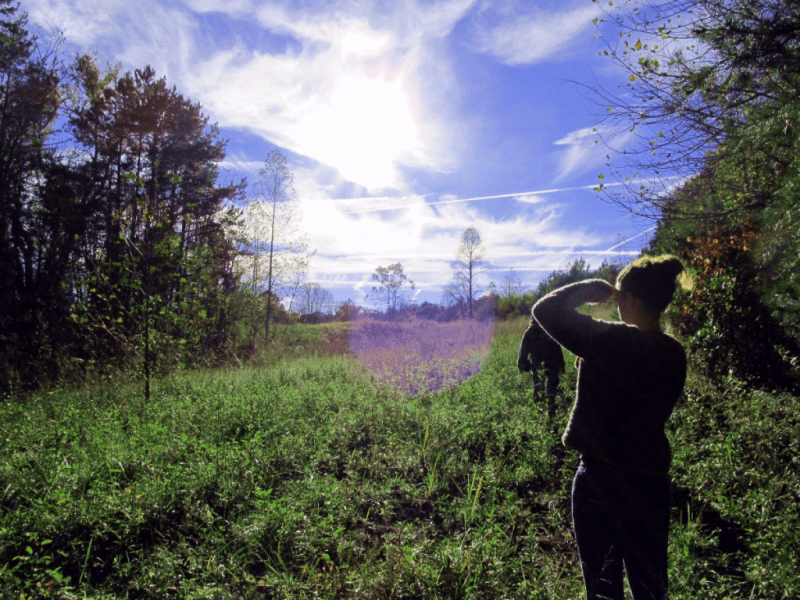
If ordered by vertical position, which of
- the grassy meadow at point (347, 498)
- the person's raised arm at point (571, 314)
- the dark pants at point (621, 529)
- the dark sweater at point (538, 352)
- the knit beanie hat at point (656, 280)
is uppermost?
the knit beanie hat at point (656, 280)

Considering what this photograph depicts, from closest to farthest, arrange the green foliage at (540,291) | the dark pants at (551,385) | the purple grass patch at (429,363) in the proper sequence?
the dark pants at (551,385), the purple grass patch at (429,363), the green foliage at (540,291)

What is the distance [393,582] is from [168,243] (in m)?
6.40

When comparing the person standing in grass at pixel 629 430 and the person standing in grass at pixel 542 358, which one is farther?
the person standing in grass at pixel 542 358

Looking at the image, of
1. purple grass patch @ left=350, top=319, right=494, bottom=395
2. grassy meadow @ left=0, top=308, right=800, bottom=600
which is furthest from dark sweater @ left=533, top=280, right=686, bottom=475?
purple grass patch @ left=350, top=319, right=494, bottom=395

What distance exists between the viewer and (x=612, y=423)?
1.78m

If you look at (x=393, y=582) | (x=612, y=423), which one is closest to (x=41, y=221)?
(x=393, y=582)

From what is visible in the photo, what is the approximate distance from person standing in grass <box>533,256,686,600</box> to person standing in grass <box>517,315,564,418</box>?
4.40 m

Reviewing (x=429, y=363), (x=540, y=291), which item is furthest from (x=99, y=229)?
(x=540, y=291)

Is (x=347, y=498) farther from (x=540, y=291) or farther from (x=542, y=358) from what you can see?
(x=540, y=291)

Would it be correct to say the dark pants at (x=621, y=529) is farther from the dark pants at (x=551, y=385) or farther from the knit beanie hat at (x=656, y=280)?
the dark pants at (x=551, y=385)

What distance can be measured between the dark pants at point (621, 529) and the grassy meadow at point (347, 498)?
1.07m

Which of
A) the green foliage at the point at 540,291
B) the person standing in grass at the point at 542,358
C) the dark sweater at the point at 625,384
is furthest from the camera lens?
the green foliage at the point at 540,291

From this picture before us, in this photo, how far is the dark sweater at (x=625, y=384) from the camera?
66.1 inches

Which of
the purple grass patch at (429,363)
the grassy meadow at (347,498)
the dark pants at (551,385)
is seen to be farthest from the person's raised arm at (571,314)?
the purple grass patch at (429,363)
